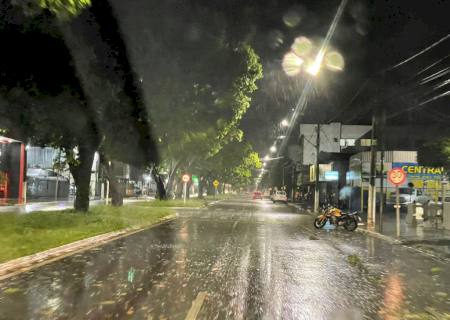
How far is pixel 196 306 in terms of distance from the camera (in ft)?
24.9

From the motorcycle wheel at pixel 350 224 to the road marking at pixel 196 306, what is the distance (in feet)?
57.8

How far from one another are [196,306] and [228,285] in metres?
1.83

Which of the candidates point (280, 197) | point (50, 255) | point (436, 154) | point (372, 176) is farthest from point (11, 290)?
point (280, 197)

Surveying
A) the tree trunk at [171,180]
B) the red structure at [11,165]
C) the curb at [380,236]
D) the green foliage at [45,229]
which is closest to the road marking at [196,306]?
the green foliage at [45,229]

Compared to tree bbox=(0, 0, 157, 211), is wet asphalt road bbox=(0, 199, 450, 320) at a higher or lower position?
A: lower

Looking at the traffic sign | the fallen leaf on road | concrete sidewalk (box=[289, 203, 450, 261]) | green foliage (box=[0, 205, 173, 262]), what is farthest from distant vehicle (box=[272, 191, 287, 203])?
the fallen leaf on road

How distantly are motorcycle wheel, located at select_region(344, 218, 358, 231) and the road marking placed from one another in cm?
1762

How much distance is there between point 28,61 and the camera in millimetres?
15297

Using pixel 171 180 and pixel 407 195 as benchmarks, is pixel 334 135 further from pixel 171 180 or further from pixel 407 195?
pixel 171 180

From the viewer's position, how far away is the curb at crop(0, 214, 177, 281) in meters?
10.6

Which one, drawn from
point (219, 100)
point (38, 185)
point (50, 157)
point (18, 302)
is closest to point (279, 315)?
point (18, 302)

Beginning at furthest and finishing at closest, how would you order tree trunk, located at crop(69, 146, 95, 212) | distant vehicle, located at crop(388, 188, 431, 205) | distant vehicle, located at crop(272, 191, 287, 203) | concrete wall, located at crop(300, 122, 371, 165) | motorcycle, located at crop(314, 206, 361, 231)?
concrete wall, located at crop(300, 122, 371, 165), distant vehicle, located at crop(272, 191, 287, 203), distant vehicle, located at crop(388, 188, 431, 205), motorcycle, located at crop(314, 206, 361, 231), tree trunk, located at crop(69, 146, 95, 212)

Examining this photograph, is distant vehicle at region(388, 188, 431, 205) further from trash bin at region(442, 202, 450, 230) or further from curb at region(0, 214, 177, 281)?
curb at region(0, 214, 177, 281)

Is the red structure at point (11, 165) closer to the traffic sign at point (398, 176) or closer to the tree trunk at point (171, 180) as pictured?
the tree trunk at point (171, 180)
